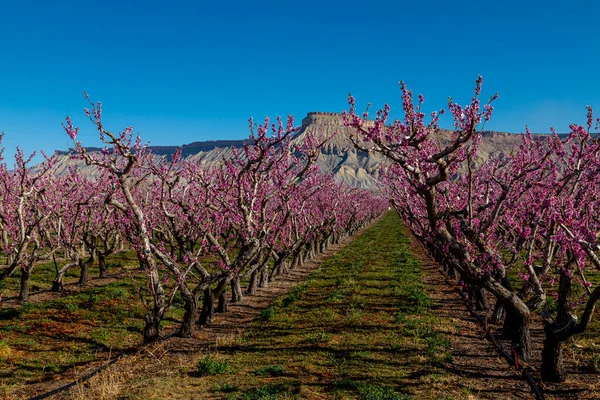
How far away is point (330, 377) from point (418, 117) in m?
6.51

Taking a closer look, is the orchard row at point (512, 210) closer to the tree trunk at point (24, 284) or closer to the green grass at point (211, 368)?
the green grass at point (211, 368)

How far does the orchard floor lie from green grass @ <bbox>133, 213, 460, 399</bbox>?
0.10 ft

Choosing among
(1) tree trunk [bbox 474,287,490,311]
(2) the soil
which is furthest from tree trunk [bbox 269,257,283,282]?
(1) tree trunk [bbox 474,287,490,311]

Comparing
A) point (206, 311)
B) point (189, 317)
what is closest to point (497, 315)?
point (206, 311)

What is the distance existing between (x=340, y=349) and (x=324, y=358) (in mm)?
884

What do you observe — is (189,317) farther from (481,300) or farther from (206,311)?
(481,300)

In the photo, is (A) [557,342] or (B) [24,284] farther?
(B) [24,284]

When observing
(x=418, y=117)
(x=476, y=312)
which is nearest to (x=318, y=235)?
(x=476, y=312)

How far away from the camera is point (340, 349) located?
12250 millimetres

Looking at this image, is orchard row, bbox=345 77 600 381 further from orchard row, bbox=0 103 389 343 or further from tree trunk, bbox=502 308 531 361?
orchard row, bbox=0 103 389 343

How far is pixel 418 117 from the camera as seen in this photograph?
8898 millimetres

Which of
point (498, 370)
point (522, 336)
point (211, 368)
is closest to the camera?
point (211, 368)

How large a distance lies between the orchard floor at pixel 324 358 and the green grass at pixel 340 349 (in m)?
0.03

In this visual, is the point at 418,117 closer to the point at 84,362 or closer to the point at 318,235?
the point at 84,362
